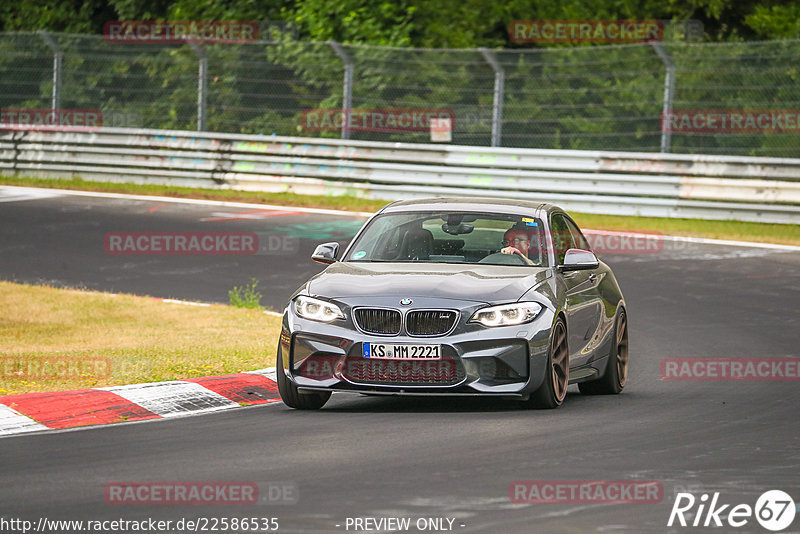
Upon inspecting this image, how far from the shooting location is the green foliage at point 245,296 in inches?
630

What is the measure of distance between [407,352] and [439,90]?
1755 cm

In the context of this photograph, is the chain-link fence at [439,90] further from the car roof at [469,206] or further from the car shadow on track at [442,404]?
the car shadow on track at [442,404]

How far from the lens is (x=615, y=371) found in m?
11.2

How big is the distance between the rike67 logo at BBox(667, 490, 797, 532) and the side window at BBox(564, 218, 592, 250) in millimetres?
4647

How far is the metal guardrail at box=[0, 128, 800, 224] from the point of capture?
75.5 feet

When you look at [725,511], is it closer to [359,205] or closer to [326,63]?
[359,205]

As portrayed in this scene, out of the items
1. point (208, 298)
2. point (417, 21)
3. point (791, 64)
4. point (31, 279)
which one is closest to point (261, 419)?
point (208, 298)

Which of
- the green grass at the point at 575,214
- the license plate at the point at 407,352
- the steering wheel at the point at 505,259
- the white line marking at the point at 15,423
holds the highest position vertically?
the steering wheel at the point at 505,259

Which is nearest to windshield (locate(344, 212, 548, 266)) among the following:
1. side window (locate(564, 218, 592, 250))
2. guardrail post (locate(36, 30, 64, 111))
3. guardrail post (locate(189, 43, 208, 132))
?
side window (locate(564, 218, 592, 250))

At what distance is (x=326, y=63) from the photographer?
1118 inches

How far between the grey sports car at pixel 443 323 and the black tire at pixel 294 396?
0.01 metres

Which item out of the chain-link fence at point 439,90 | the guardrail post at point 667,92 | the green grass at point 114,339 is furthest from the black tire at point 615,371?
the chain-link fence at point 439,90

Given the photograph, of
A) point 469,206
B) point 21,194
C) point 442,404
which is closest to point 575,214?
point 21,194

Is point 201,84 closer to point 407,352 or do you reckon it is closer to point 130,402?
point 130,402
